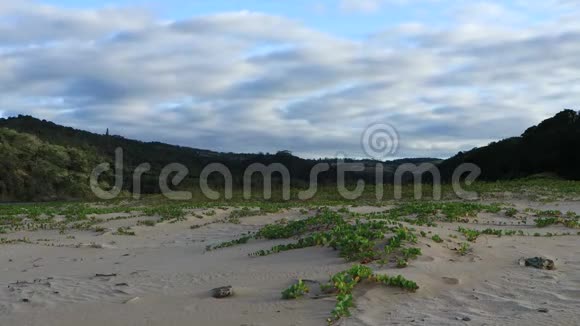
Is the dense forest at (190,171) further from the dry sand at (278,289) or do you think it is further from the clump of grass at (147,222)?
the dry sand at (278,289)

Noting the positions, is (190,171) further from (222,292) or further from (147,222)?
(222,292)

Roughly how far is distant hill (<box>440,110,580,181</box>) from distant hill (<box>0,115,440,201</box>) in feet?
25.6

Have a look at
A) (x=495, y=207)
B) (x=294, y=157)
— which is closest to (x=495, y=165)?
(x=294, y=157)

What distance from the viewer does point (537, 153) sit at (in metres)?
38.4

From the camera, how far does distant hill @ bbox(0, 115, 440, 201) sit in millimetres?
34000

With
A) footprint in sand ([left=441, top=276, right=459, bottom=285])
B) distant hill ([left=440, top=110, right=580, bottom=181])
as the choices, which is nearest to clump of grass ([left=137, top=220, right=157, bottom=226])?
footprint in sand ([left=441, top=276, right=459, bottom=285])

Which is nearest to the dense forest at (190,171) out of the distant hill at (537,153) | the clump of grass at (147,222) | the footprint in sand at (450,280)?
the distant hill at (537,153)

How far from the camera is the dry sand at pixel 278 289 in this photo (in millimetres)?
4625

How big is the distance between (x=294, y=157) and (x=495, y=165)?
22236mm

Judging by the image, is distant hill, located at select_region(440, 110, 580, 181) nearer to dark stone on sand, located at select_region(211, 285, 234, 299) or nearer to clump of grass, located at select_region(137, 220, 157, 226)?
clump of grass, located at select_region(137, 220, 157, 226)

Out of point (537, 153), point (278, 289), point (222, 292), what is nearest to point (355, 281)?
point (278, 289)

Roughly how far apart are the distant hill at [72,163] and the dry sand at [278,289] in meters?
24.8

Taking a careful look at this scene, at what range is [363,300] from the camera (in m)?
4.90

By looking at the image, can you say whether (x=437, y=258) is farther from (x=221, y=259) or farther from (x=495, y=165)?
(x=495, y=165)
